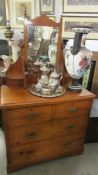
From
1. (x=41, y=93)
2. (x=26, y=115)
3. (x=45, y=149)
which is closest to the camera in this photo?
(x=26, y=115)

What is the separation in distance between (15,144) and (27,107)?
35 centimetres

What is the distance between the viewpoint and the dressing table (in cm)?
135

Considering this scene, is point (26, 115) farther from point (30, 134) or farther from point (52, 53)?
point (52, 53)

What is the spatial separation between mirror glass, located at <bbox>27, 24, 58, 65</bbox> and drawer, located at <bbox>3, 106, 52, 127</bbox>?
0.49 metres

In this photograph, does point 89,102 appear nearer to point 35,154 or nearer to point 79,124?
point 79,124

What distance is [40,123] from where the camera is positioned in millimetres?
1441

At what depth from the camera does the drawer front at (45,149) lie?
151 centimetres

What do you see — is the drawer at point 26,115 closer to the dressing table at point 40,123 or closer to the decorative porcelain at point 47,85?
the dressing table at point 40,123

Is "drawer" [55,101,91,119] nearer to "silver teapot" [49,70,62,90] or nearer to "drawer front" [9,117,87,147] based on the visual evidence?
"drawer front" [9,117,87,147]

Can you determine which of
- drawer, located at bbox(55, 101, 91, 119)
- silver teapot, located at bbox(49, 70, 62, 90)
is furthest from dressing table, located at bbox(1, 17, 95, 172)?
silver teapot, located at bbox(49, 70, 62, 90)

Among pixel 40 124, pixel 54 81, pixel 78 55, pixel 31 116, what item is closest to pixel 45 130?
pixel 40 124

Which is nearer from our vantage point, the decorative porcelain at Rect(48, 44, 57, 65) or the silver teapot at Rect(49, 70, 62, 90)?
the silver teapot at Rect(49, 70, 62, 90)

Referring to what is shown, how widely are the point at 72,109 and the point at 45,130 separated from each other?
0.29 metres

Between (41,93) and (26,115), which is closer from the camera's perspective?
(26,115)
